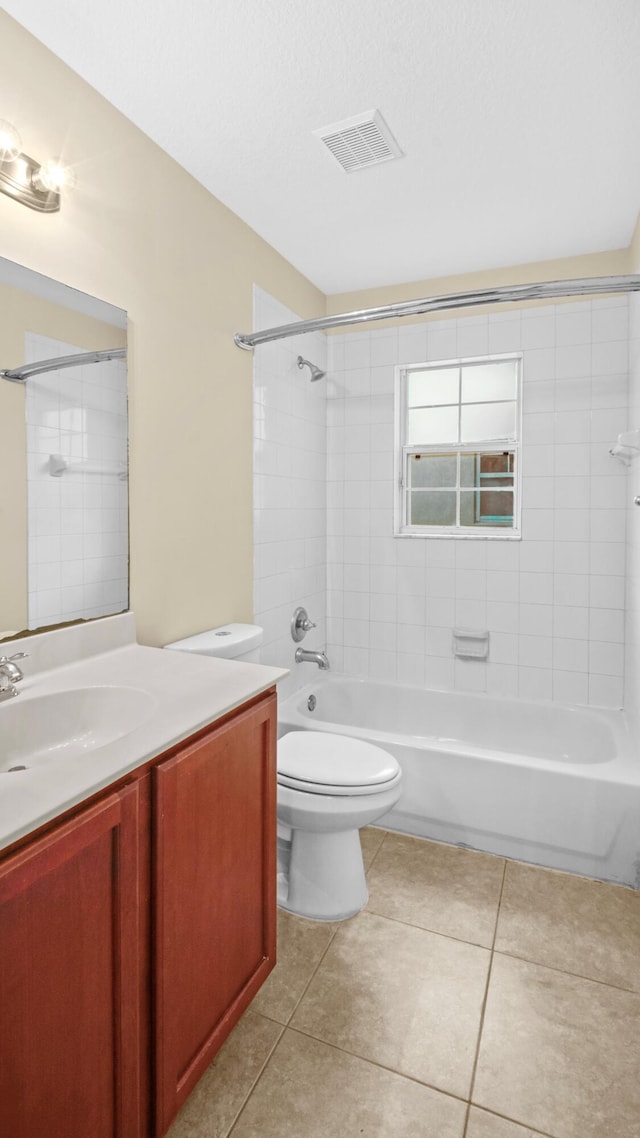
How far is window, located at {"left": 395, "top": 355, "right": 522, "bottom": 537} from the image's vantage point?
9.66 feet

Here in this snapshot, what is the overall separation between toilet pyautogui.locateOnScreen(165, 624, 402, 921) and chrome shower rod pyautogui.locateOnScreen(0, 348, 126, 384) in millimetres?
886

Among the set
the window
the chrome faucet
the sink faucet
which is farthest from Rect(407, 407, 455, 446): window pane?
the chrome faucet

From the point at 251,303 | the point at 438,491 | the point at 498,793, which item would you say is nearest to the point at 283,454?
the point at 251,303

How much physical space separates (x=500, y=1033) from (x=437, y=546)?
2070mm

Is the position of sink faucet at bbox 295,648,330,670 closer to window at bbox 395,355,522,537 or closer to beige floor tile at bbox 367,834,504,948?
beige floor tile at bbox 367,834,504,948

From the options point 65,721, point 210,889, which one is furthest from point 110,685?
point 210,889

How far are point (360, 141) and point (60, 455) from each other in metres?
1.39

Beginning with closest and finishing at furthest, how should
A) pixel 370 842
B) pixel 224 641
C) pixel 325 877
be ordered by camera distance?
1. pixel 325 877
2. pixel 224 641
3. pixel 370 842

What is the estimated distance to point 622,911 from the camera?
1875 millimetres

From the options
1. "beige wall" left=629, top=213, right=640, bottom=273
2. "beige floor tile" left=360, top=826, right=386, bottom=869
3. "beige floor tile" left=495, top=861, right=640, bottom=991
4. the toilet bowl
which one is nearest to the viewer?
"beige floor tile" left=495, top=861, right=640, bottom=991

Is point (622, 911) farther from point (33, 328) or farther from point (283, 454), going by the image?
point (33, 328)

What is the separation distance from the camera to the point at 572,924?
5.96 feet

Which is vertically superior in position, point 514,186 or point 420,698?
point 514,186

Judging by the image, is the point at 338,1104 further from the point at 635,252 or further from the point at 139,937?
the point at 635,252
